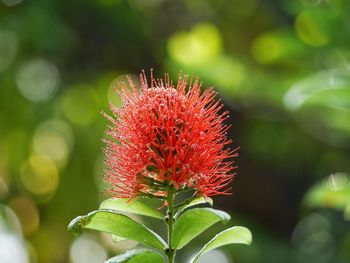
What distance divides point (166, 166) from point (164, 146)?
55 mm

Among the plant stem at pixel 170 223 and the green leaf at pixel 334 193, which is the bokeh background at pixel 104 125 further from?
the plant stem at pixel 170 223

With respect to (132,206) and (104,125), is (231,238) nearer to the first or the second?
(132,206)

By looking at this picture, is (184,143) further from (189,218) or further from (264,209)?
(264,209)

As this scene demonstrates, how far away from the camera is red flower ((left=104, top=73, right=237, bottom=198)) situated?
6.69 feet

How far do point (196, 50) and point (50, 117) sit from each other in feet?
4.91

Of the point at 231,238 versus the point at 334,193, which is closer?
the point at 231,238

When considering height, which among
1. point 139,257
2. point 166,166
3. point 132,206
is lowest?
point 139,257

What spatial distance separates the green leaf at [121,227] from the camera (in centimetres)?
192

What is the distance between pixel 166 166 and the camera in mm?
2021

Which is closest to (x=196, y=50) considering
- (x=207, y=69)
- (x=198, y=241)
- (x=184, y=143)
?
(x=207, y=69)

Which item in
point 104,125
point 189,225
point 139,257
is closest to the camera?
point 139,257

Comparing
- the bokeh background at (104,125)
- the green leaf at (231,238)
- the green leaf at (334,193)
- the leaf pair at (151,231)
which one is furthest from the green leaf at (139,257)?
the bokeh background at (104,125)

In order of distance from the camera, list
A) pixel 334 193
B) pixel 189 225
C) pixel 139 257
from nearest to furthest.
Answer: pixel 139 257, pixel 189 225, pixel 334 193

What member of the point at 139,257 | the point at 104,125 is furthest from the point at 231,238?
the point at 104,125
